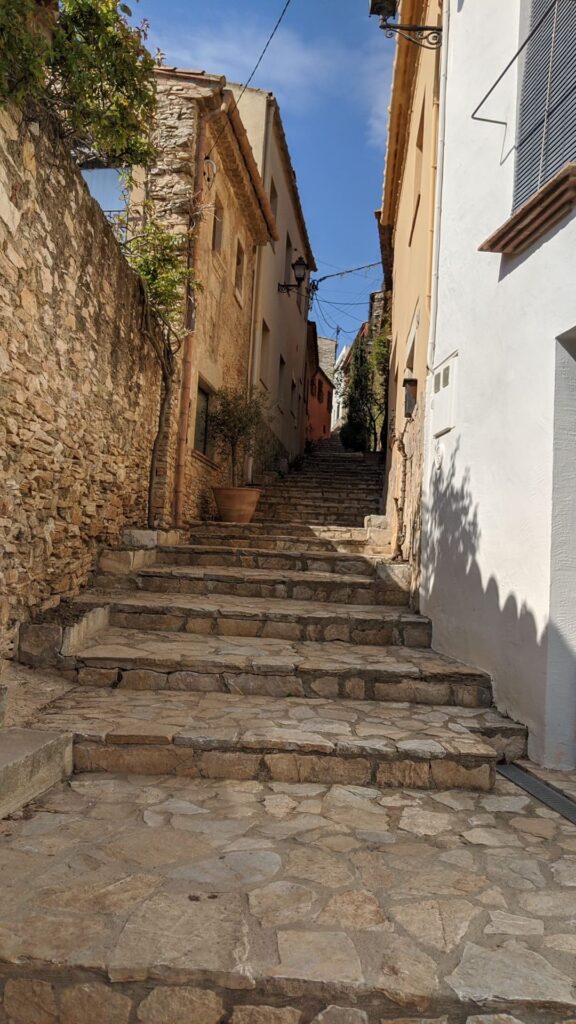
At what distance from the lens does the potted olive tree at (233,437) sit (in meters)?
9.63

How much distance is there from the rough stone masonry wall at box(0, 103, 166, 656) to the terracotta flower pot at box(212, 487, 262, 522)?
2957mm

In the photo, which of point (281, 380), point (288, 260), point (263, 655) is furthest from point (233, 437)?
point (288, 260)

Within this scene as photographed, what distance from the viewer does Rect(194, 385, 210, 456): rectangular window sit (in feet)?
31.9

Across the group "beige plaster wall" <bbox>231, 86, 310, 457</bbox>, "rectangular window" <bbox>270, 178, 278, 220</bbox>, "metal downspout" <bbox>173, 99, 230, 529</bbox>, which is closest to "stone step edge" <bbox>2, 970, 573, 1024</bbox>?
"metal downspout" <bbox>173, 99, 230, 529</bbox>

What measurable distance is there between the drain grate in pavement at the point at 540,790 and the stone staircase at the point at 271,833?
0.31ft

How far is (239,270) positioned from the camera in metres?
11.8

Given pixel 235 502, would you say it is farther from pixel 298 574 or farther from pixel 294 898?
pixel 294 898

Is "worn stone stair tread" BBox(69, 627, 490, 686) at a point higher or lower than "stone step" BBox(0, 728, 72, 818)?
higher

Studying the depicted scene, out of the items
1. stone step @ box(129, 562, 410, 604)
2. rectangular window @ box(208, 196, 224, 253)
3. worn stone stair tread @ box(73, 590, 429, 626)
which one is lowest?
worn stone stair tread @ box(73, 590, 429, 626)

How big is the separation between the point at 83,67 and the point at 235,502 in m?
6.03

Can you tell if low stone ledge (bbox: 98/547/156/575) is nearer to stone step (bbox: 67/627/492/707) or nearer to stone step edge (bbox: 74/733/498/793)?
stone step (bbox: 67/627/492/707)

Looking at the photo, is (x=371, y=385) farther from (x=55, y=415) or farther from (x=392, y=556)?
(x=55, y=415)

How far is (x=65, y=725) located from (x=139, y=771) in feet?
1.61

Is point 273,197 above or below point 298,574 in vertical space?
above
